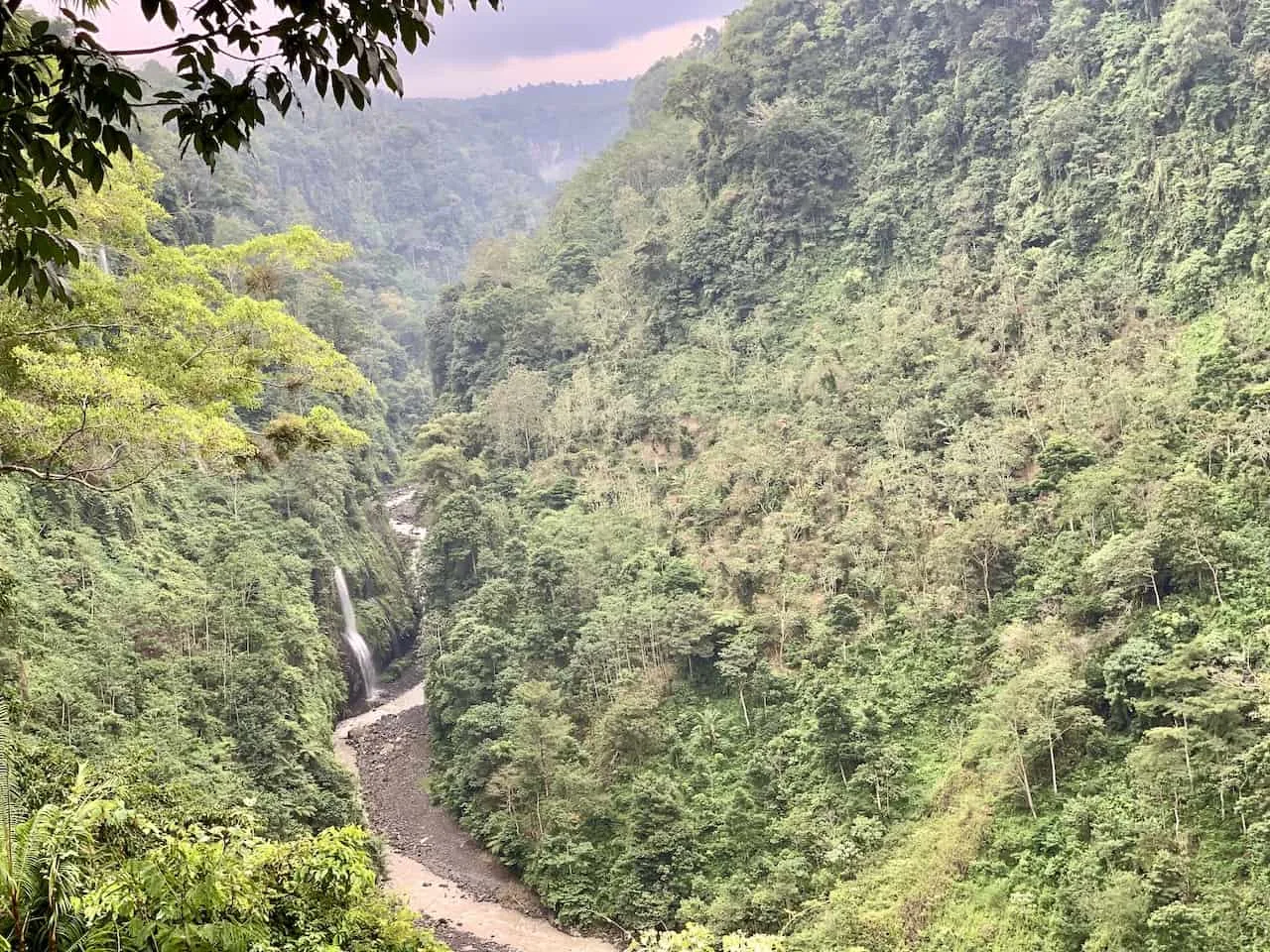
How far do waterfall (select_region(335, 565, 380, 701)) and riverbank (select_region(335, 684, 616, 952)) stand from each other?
1528 mm

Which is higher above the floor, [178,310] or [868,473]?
[178,310]

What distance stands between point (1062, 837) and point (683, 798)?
6.77 meters

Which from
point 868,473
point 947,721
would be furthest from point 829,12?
point 947,721

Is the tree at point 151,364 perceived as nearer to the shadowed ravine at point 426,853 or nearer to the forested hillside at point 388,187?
the shadowed ravine at point 426,853

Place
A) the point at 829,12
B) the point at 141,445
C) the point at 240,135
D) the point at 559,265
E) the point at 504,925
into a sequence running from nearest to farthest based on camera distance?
the point at 240,135, the point at 141,445, the point at 504,925, the point at 829,12, the point at 559,265

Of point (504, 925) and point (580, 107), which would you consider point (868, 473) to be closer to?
point (504, 925)

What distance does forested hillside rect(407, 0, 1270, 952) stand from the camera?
13.0 metres

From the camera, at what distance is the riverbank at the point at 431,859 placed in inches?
652

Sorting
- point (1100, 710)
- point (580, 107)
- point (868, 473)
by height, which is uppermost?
point (580, 107)

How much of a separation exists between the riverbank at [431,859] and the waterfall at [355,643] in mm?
1528

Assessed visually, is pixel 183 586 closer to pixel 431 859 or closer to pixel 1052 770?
pixel 431 859

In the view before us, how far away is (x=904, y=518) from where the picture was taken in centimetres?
1903

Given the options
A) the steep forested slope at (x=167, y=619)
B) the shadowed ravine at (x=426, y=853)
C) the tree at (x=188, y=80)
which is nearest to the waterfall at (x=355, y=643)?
the shadowed ravine at (x=426, y=853)

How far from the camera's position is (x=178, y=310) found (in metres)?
7.83
